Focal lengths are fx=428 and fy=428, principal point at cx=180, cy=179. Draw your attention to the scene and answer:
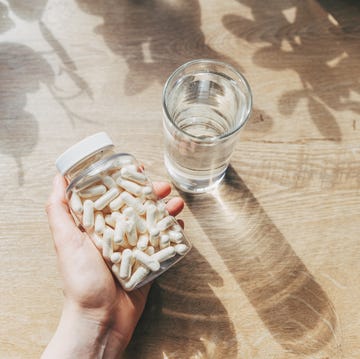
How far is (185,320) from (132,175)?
0.24 metres

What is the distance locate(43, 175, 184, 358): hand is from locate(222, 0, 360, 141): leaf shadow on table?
395 mm

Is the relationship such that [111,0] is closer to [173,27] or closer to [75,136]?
[173,27]

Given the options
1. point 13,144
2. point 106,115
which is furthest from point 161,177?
point 13,144

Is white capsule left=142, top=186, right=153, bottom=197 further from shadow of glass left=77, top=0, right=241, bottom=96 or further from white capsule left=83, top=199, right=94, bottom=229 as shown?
shadow of glass left=77, top=0, right=241, bottom=96

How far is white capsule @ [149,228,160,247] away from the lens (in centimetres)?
56

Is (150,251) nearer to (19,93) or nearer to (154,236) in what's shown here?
(154,236)

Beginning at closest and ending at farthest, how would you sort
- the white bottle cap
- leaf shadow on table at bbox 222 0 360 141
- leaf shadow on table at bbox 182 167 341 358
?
the white bottle cap
leaf shadow on table at bbox 182 167 341 358
leaf shadow on table at bbox 222 0 360 141

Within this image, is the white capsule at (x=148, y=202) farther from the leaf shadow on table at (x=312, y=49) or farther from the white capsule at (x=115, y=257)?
the leaf shadow on table at (x=312, y=49)

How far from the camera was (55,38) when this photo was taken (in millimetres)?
760

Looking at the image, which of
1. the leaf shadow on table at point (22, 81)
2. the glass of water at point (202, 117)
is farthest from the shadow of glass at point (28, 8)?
the glass of water at point (202, 117)

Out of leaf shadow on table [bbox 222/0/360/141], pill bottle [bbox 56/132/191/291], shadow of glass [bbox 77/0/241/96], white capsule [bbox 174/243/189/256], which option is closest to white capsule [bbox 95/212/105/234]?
pill bottle [bbox 56/132/191/291]

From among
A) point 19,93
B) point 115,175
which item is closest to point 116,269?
point 115,175

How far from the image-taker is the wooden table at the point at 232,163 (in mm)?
641

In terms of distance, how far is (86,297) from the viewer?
579 millimetres
